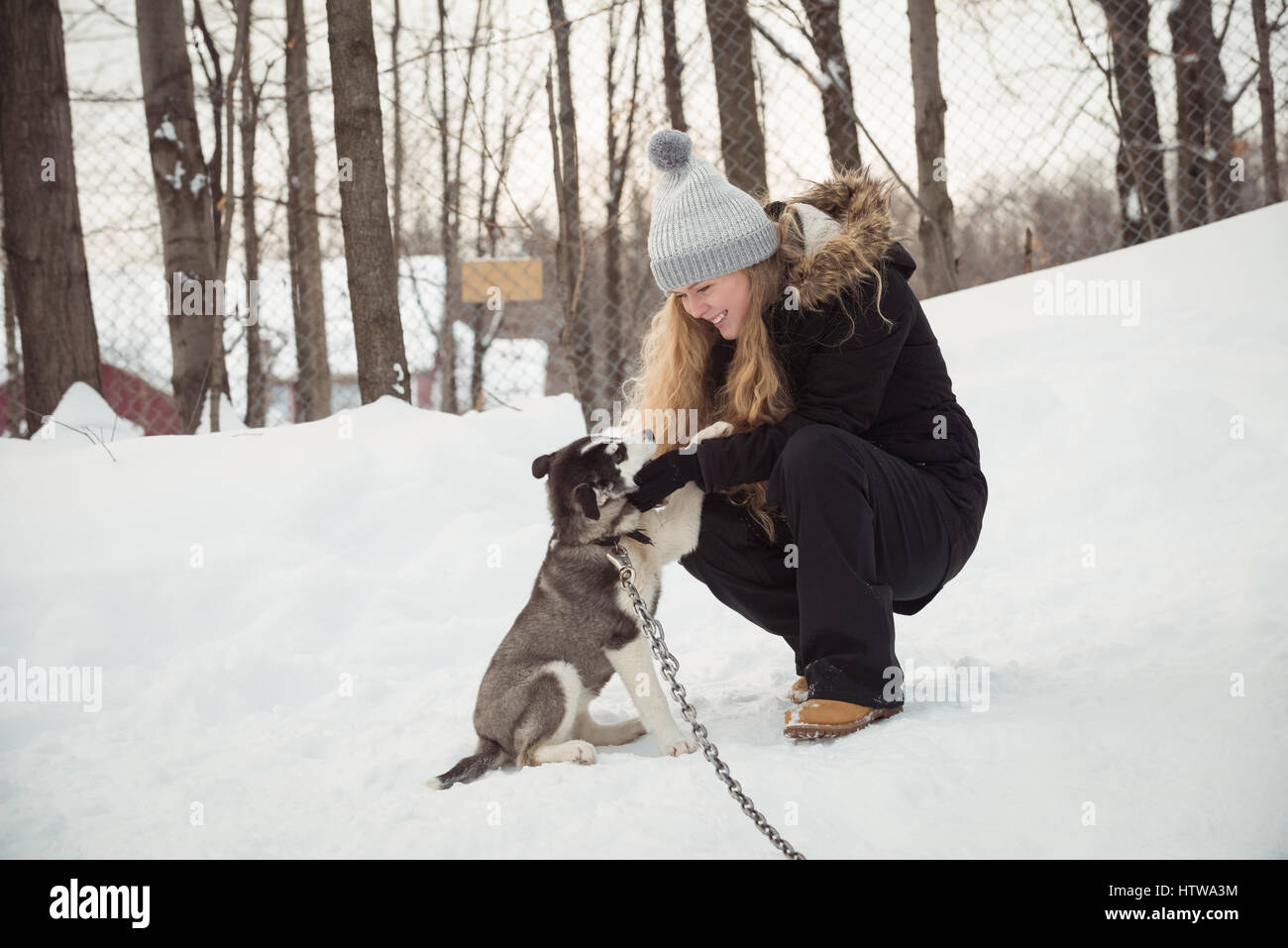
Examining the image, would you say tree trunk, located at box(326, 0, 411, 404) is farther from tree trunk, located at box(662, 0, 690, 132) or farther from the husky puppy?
tree trunk, located at box(662, 0, 690, 132)

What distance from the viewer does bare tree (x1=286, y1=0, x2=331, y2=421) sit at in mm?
11125

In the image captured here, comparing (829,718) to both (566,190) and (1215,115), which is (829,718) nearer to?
(566,190)

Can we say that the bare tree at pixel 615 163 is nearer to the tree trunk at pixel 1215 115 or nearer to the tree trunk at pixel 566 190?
the tree trunk at pixel 566 190

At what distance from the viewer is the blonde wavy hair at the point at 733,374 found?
3.01m

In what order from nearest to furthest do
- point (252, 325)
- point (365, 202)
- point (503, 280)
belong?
point (365, 202), point (503, 280), point (252, 325)

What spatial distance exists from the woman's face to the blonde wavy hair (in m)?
0.03

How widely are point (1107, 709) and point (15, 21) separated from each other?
767 centimetres

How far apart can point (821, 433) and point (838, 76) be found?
5.86m

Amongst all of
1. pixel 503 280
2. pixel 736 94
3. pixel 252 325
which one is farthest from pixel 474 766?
pixel 252 325

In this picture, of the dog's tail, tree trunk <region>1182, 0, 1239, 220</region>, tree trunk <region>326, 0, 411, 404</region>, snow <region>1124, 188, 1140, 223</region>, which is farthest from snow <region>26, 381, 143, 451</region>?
tree trunk <region>1182, 0, 1239, 220</region>

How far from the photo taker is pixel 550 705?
2867 millimetres

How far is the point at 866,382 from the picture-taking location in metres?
2.91

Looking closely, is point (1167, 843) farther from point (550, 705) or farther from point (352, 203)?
point (352, 203)
